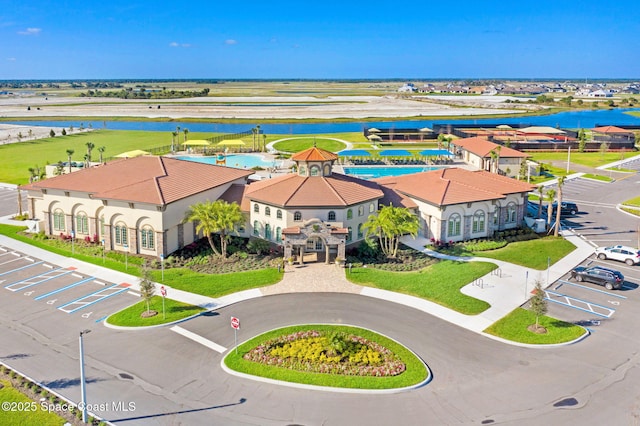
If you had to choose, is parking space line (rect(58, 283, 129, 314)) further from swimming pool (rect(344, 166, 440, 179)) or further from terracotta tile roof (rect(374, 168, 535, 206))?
swimming pool (rect(344, 166, 440, 179))

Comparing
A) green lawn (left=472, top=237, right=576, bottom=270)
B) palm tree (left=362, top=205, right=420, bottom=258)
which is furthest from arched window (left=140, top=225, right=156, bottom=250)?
green lawn (left=472, top=237, right=576, bottom=270)

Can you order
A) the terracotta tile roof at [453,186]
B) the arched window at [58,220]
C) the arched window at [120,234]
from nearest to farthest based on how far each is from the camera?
the arched window at [120,234] < the terracotta tile roof at [453,186] < the arched window at [58,220]

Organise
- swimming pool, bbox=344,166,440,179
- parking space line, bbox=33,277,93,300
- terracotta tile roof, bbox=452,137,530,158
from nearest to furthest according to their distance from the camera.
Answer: parking space line, bbox=33,277,93,300 → terracotta tile roof, bbox=452,137,530,158 → swimming pool, bbox=344,166,440,179

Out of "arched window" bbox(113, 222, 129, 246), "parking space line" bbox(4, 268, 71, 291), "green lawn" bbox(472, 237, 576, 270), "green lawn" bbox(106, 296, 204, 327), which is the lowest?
"green lawn" bbox(106, 296, 204, 327)

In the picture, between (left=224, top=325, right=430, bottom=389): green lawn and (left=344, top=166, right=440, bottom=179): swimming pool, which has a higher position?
(left=344, top=166, right=440, bottom=179): swimming pool

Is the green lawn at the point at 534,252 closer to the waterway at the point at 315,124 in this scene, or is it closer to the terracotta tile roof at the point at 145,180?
the terracotta tile roof at the point at 145,180

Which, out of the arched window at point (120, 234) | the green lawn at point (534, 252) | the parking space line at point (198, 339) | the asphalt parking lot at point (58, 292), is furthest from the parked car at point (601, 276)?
the arched window at point (120, 234)
